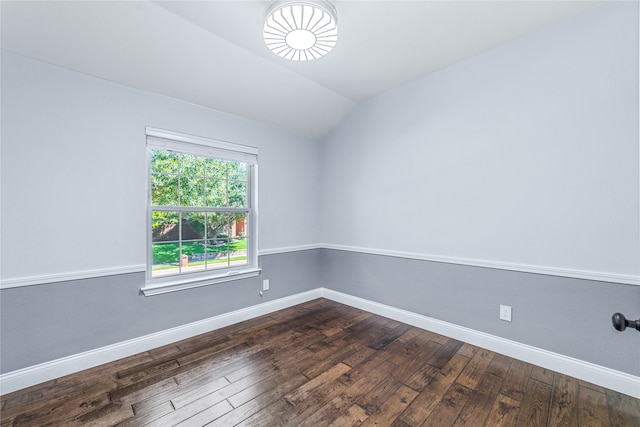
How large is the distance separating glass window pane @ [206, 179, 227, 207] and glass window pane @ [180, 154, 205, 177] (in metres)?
0.14

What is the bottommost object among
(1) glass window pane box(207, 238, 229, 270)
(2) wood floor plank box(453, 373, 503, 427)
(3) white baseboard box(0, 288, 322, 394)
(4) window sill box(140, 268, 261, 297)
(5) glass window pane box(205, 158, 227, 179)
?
(2) wood floor plank box(453, 373, 503, 427)

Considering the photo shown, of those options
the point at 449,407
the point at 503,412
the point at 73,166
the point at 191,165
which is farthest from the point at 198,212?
the point at 503,412

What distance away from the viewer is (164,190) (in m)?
2.56

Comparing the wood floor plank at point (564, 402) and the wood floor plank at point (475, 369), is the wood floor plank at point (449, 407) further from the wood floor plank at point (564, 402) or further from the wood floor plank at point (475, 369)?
the wood floor plank at point (564, 402)

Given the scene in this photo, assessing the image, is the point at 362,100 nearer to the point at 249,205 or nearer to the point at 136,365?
the point at 249,205

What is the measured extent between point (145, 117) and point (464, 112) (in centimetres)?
288

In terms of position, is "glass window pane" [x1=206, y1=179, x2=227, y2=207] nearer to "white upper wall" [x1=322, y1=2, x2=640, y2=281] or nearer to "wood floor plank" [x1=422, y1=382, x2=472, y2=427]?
"white upper wall" [x1=322, y1=2, x2=640, y2=281]

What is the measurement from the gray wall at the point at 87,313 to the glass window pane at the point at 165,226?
38 cm

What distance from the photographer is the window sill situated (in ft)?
7.91

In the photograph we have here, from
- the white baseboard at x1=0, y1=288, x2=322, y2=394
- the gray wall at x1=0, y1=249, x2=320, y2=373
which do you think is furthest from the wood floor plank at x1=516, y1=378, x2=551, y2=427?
the gray wall at x1=0, y1=249, x2=320, y2=373

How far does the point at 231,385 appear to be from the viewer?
1.90 metres

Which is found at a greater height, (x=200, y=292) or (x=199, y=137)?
(x=199, y=137)

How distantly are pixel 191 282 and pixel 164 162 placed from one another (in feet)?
3.88

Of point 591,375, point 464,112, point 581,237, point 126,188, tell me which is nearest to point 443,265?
point 581,237
